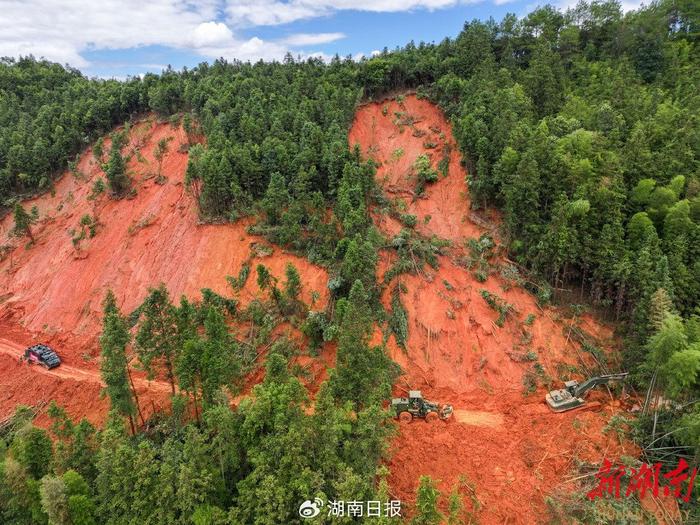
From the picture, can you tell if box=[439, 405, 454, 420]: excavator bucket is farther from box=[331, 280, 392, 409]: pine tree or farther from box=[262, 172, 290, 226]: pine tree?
box=[262, 172, 290, 226]: pine tree

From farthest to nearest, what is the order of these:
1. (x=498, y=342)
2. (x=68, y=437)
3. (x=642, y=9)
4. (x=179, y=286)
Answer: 1. (x=642, y=9)
2. (x=179, y=286)
3. (x=498, y=342)
4. (x=68, y=437)

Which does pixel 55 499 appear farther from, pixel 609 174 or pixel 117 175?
pixel 609 174

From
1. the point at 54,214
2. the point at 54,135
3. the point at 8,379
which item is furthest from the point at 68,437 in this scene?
the point at 54,135

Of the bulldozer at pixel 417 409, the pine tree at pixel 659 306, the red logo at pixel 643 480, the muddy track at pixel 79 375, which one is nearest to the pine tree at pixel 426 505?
the bulldozer at pixel 417 409

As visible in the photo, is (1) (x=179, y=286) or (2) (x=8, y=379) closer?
(2) (x=8, y=379)

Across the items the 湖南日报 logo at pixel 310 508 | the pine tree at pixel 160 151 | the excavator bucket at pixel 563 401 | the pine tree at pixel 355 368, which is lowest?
the excavator bucket at pixel 563 401

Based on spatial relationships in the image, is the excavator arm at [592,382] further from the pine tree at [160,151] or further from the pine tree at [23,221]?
the pine tree at [23,221]

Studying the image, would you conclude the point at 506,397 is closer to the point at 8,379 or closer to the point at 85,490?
the point at 85,490
